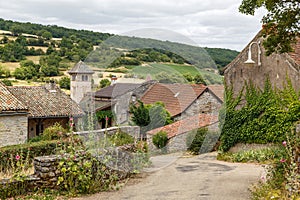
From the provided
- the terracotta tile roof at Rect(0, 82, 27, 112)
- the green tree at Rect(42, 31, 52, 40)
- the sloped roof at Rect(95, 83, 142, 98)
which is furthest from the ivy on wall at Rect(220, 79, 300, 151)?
the green tree at Rect(42, 31, 52, 40)

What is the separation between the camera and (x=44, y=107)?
29.4 m

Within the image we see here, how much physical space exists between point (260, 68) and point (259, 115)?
2.17 meters

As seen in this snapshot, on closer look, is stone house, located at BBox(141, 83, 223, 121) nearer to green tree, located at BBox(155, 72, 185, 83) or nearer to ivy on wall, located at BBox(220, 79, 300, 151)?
green tree, located at BBox(155, 72, 185, 83)

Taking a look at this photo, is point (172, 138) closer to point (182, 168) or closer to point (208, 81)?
point (208, 81)

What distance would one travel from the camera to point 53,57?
58.0 m

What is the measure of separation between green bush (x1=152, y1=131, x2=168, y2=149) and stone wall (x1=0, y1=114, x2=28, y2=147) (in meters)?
10.7

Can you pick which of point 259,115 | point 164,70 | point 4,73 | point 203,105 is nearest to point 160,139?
point 259,115

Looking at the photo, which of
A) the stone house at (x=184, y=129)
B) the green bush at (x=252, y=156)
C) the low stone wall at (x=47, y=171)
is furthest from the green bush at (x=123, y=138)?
the green bush at (x=252, y=156)

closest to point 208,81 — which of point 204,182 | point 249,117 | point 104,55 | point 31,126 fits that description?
point 249,117

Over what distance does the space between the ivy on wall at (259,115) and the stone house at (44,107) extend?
12590mm

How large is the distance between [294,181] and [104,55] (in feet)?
20.6

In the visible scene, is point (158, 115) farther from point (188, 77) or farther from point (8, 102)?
point (8, 102)

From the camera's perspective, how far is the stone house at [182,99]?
17844 millimetres

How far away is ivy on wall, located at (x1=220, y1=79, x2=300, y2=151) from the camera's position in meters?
15.5
